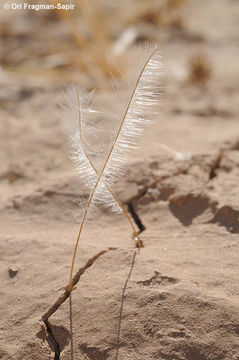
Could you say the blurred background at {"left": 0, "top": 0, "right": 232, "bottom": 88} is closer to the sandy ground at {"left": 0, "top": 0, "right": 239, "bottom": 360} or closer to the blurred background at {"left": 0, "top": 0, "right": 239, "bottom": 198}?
the blurred background at {"left": 0, "top": 0, "right": 239, "bottom": 198}

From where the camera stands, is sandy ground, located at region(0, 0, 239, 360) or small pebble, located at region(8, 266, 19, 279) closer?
sandy ground, located at region(0, 0, 239, 360)

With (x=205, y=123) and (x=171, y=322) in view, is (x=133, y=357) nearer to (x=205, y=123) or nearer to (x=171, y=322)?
(x=171, y=322)

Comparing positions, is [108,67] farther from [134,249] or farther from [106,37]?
[134,249]

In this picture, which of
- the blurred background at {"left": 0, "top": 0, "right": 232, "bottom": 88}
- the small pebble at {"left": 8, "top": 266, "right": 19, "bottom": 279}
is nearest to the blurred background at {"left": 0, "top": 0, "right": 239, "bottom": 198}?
the blurred background at {"left": 0, "top": 0, "right": 232, "bottom": 88}

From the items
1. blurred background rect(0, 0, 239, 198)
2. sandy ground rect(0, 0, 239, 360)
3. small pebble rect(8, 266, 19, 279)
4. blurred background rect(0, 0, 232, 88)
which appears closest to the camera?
sandy ground rect(0, 0, 239, 360)

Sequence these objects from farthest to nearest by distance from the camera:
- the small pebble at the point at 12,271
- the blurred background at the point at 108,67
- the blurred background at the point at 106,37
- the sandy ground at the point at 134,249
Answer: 1. the blurred background at the point at 106,37
2. the blurred background at the point at 108,67
3. the small pebble at the point at 12,271
4. the sandy ground at the point at 134,249

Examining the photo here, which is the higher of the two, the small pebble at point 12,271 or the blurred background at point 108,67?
the blurred background at point 108,67

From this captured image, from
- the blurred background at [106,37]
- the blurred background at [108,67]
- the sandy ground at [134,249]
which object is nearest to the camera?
the sandy ground at [134,249]

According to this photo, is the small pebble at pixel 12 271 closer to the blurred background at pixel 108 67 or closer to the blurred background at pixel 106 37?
the blurred background at pixel 108 67

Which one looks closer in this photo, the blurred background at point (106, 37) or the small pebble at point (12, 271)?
the small pebble at point (12, 271)

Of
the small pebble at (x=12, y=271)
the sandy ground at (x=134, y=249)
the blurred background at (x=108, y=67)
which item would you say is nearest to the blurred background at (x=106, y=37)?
the blurred background at (x=108, y=67)
